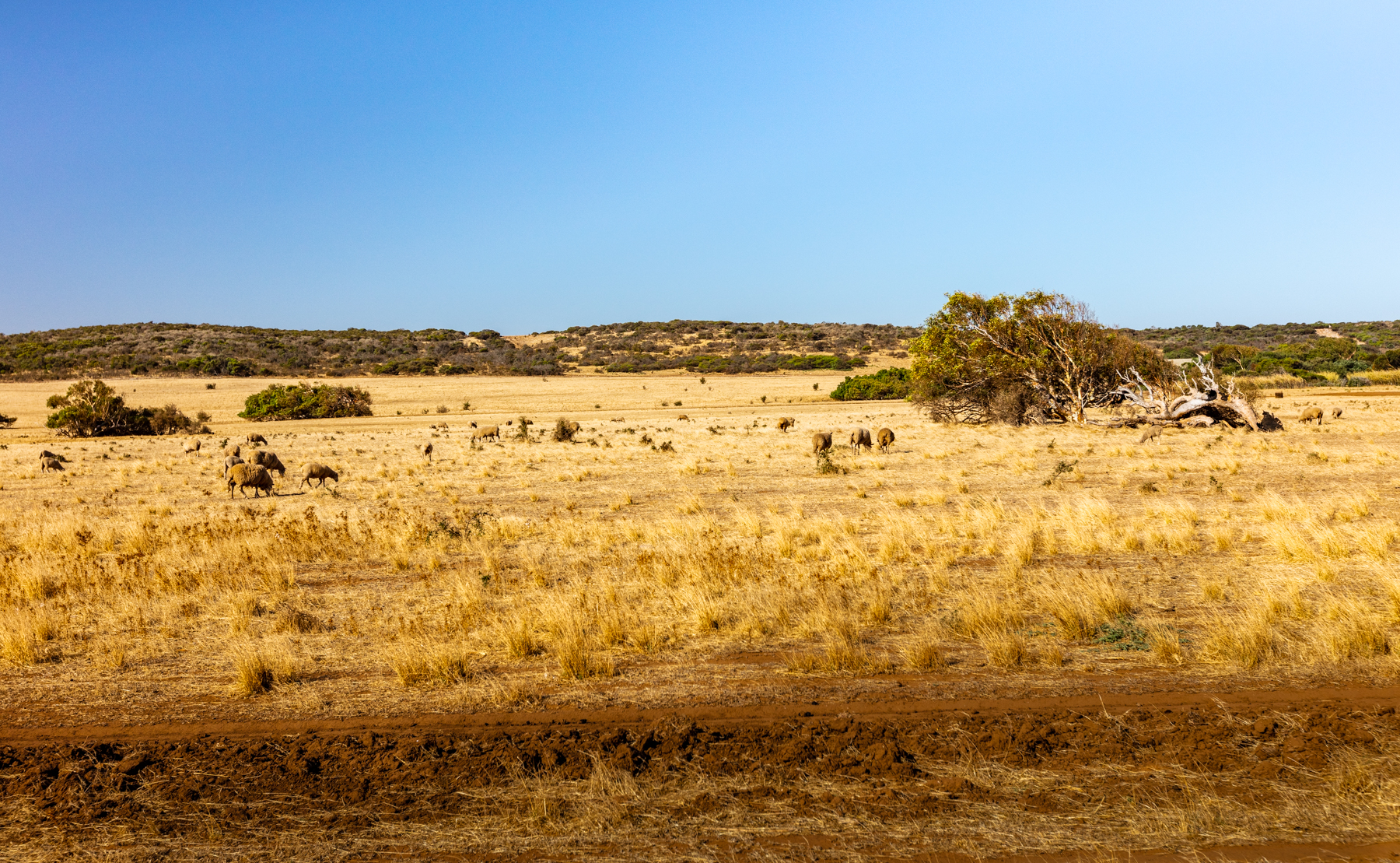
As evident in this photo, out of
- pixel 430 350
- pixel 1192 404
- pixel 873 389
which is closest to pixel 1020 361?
pixel 1192 404

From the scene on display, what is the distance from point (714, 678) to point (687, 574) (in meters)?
3.31

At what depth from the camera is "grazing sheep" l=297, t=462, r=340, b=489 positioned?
69.2ft

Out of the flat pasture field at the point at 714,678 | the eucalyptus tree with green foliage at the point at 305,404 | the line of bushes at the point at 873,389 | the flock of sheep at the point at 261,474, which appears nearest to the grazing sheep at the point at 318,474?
the flock of sheep at the point at 261,474

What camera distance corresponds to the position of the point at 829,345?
116875mm

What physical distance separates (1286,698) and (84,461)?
115 feet

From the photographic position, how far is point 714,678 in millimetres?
7266

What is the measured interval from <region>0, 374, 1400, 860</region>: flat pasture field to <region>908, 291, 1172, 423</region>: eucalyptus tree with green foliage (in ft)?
64.1

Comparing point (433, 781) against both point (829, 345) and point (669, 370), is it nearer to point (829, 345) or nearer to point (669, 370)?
point (669, 370)

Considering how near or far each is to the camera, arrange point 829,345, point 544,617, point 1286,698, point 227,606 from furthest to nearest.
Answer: point 829,345
point 227,606
point 544,617
point 1286,698

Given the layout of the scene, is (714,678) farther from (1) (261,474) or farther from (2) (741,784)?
(1) (261,474)

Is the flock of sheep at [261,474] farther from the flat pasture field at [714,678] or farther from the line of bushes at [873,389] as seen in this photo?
the line of bushes at [873,389]

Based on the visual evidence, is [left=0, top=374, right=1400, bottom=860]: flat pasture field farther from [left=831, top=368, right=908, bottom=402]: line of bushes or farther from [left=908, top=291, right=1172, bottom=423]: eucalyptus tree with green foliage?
[left=831, top=368, right=908, bottom=402]: line of bushes

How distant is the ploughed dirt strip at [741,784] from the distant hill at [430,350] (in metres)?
79.9

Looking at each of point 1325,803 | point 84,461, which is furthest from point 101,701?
point 84,461
